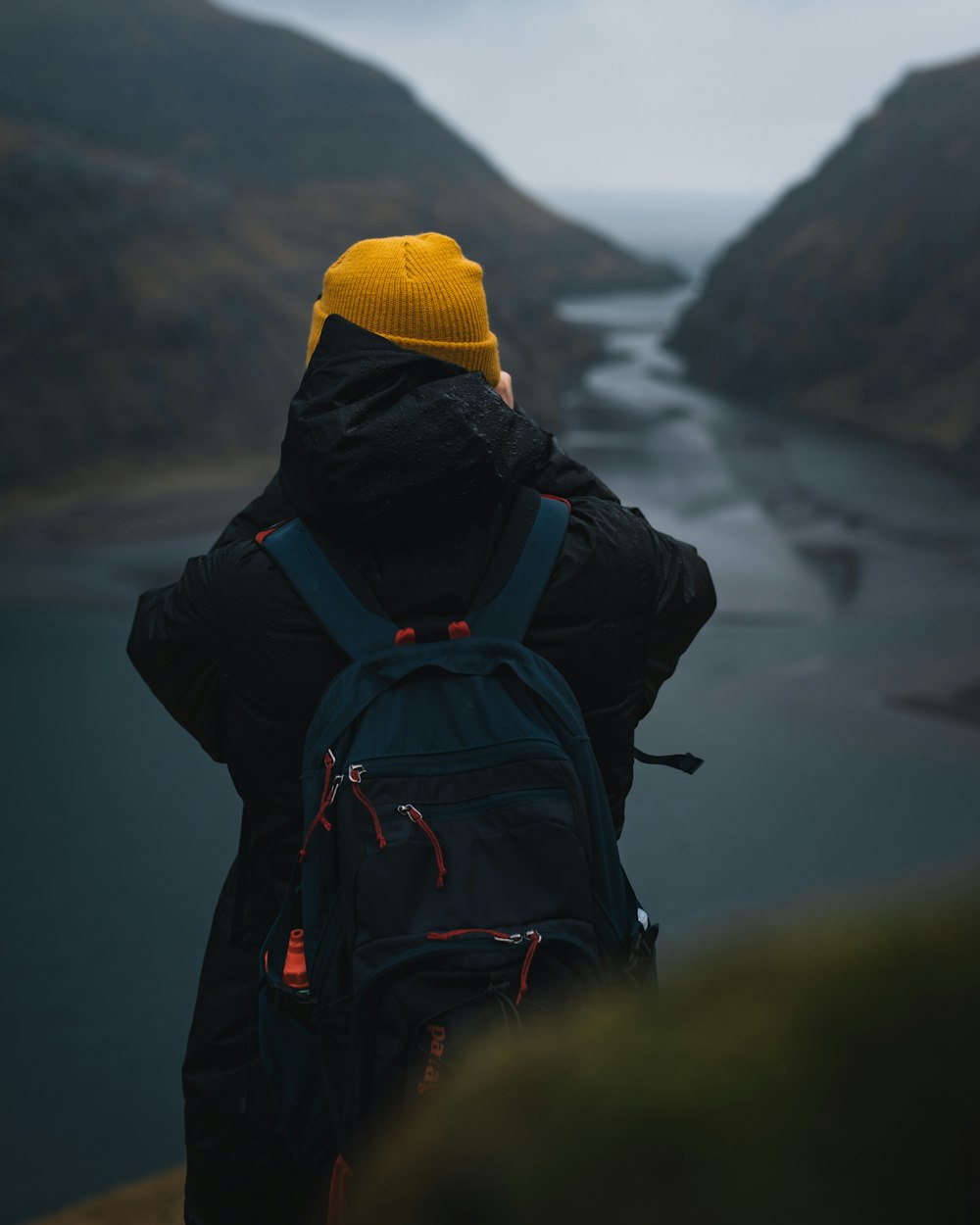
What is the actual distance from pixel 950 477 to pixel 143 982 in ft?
4.97

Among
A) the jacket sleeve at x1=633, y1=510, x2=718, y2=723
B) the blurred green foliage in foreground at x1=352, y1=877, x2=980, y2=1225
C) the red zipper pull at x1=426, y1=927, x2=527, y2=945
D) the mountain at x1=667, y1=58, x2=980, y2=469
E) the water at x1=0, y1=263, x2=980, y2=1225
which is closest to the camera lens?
the blurred green foliage in foreground at x1=352, y1=877, x2=980, y2=1225

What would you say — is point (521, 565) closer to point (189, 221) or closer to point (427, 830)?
point (427, 830)

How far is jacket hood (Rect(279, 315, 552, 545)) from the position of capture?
0.53 metres

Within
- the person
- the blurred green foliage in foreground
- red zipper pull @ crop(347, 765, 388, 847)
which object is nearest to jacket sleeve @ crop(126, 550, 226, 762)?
the person

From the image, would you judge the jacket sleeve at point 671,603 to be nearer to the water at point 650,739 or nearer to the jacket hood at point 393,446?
the jacket hood at point 393,446

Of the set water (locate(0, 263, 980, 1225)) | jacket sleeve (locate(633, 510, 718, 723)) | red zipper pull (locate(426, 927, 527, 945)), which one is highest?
jacket sleeve (locate(633, 510, 718, 723))

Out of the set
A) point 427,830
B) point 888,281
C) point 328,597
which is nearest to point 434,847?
point 427,830

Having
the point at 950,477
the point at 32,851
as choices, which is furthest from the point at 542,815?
the point at 950,477

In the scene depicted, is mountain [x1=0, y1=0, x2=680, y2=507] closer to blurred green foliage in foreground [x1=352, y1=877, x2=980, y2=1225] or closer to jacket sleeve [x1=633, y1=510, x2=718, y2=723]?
jacket sleeve [x1=633, y1=510, x2=718, y2=723]

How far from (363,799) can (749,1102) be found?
0.36m

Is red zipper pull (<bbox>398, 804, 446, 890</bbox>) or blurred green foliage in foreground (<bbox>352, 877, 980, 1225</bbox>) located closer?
blurred green foliage in foreground (<bbox>352, 877, 980, 1225</bbox>)

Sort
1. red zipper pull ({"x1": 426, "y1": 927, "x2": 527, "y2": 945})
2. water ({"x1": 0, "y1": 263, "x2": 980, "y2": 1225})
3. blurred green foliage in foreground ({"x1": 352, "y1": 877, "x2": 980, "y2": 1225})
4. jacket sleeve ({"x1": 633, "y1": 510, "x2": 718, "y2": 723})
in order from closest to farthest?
blurred green foliage in foreground ({"x1": 352, "y1": 877, "x2": 980, "y2": 1225}) → red zipper pull ({"x1": 426, "y1": 927, "x2": 527, "y2": 945}) → jacket sleeve ({"x1": 633, "y1": 510, "x2": 718, "y2": 723}) → water ({"x1": 0, "y1": 263, "x2": 980, "y2": 1225})

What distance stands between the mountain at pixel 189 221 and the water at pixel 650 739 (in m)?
0.24

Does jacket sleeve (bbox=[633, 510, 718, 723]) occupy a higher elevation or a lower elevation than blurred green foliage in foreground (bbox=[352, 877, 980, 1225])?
lower
